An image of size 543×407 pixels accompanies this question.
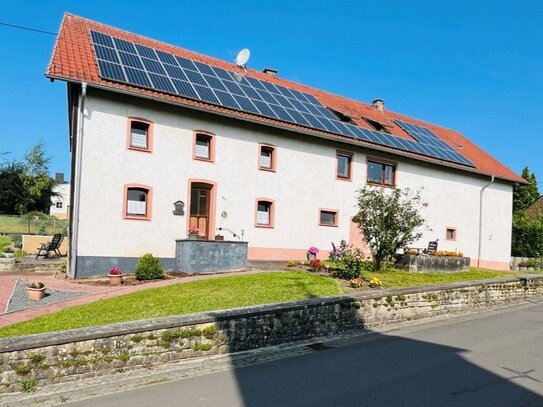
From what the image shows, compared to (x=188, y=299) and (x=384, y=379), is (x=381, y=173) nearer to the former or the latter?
(x=188, y=299)

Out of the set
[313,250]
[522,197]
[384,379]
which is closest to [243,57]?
[313,250]

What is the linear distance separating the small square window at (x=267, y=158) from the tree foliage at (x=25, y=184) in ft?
115

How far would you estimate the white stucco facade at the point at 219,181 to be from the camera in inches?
616

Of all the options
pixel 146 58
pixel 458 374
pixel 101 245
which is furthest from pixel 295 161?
pixel 458 374

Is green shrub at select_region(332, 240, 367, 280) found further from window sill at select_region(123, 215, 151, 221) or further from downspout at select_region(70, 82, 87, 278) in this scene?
downspout at select_region(70, 82, 87, 278)

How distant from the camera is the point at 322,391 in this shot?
5.93 meters

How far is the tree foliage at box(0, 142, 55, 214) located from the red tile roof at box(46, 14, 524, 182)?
30.3 m

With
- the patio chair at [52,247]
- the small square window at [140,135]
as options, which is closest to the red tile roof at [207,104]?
the small square window at [140,135]

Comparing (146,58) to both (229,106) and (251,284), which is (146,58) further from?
(251,284)

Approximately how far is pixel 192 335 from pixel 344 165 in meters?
16.0

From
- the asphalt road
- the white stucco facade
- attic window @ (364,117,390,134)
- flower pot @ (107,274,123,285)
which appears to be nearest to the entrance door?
the white stucco facade

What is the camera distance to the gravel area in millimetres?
10855

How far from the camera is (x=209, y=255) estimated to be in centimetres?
1591

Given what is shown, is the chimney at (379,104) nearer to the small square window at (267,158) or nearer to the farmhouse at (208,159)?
the farmhouse at (208,159)
